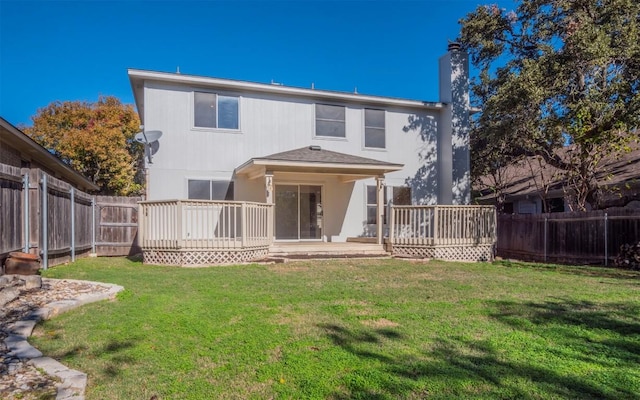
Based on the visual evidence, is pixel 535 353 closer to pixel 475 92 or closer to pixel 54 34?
pixel 475 92

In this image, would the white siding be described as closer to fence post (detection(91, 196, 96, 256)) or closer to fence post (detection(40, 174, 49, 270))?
fence post (detection(91, 196, 96, 256))

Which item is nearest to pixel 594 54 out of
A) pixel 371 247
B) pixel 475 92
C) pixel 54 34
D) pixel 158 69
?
pixel 475 92

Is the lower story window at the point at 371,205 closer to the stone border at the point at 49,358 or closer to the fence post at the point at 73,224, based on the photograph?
the fence post at the point at 73,224

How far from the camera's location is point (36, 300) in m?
5.46

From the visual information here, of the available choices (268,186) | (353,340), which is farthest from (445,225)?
(353,340)

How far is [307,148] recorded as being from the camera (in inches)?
520

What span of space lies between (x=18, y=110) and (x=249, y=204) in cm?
2885

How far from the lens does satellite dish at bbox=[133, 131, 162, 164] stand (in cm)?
1109

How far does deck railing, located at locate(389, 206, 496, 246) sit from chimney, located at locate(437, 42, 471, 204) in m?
2.56

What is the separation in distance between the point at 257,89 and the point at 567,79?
9303 mm

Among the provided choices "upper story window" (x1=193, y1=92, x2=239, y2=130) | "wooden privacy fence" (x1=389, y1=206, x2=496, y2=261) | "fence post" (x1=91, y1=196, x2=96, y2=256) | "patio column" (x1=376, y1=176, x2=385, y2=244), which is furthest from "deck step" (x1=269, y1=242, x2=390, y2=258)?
"fence post" (x1=91, y1=196, x2=96, y2=256)

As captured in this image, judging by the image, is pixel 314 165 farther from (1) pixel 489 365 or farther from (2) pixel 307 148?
(1) pixel 489 365

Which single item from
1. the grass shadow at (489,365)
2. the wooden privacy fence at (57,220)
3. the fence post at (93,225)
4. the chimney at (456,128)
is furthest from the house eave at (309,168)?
the grass shadow at (489,365)

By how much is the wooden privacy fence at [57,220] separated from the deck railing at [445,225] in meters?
8.02
